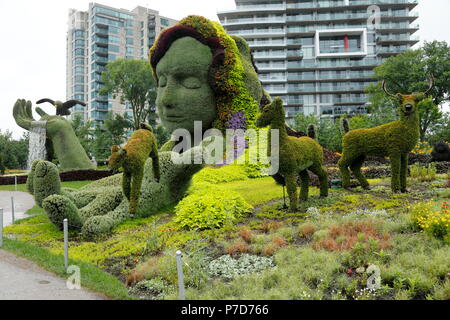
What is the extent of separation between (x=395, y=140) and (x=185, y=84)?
936 cm

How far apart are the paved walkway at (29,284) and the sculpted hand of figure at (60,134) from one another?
42.0 ft

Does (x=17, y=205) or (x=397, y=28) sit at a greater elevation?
(x=397, y=28)

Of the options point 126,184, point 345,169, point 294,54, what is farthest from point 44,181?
point 294,54

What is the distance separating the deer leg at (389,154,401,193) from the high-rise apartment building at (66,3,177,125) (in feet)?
215

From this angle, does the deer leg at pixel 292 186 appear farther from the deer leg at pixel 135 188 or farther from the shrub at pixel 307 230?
the deer leg at pixel 135 188

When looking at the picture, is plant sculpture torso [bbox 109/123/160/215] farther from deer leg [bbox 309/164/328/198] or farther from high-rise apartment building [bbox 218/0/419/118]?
high-rise apartment building [bbox 218/0/419/118]

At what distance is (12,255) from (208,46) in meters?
12.2

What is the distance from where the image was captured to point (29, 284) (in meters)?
5.15

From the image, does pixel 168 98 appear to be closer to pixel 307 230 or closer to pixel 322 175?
pixel 322 175

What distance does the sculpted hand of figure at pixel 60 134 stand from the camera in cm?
1836

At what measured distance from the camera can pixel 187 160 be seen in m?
10.1

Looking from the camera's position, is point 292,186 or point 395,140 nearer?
point 292,186

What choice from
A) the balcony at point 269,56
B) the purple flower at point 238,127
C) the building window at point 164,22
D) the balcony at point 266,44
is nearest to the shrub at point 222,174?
the purple flower at point 238,127
